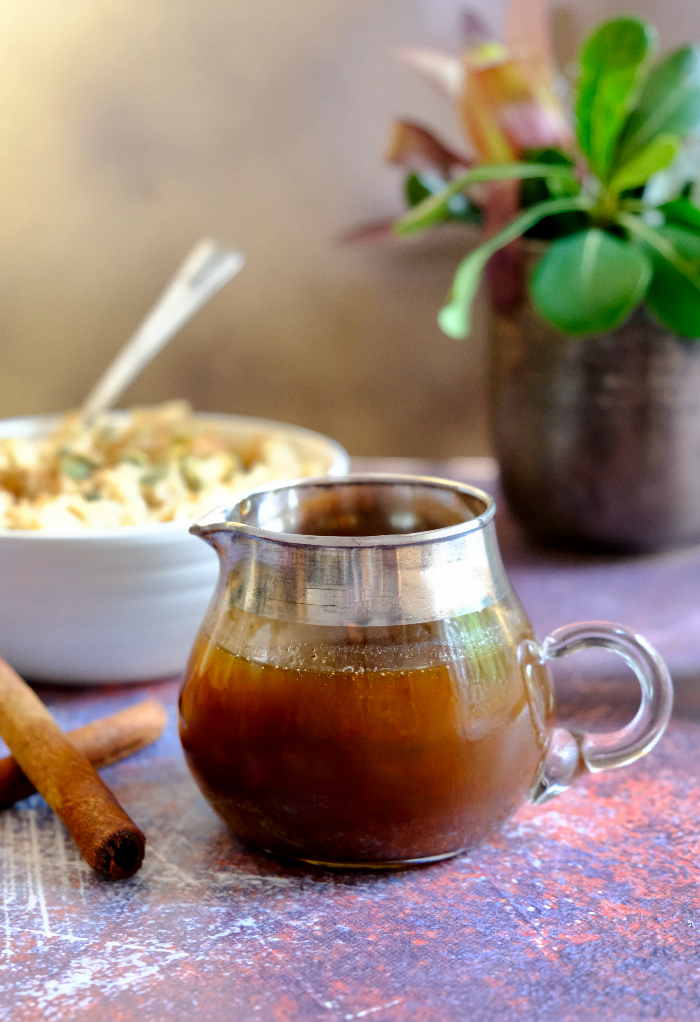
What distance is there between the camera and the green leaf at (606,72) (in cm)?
89

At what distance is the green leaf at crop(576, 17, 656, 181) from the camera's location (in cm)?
89

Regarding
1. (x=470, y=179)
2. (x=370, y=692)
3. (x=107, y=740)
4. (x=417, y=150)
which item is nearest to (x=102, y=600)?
(x=107, y=740)

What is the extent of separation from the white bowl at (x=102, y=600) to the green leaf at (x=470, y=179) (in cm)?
43

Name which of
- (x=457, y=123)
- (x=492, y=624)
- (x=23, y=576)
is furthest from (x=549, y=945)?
(x=457, y=123)

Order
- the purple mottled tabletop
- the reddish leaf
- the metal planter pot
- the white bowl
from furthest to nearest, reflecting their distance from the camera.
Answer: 1. the reddish leaf
2. the metal planter pot
3. the white bowl
4. the purple mottled tabletop

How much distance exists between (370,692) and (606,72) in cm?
68

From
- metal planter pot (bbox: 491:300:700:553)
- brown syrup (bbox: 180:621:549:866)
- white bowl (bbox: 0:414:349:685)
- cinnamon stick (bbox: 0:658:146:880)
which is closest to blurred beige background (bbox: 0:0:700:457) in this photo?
metal planter pot (bbox: 491:300:700:553)

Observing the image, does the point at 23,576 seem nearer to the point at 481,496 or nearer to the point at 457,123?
the point at 481,496

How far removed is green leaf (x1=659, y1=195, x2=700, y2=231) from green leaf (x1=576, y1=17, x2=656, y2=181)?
3.0 inches

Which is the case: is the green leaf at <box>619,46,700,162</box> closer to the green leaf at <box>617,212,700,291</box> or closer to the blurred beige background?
the green leaf at <box>617,212,700,291</box>

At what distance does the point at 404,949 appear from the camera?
1.46 feet

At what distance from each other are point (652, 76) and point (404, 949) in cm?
81

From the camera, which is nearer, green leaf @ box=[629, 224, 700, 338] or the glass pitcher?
the glass pitcher

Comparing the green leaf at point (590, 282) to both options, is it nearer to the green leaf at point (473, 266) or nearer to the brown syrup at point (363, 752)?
the green leaf at point (473, 266)
